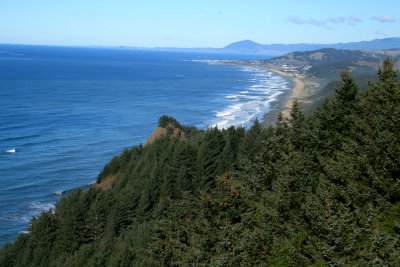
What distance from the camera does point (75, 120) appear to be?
8288 cm

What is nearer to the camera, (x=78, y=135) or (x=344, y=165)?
(x=344, y=165)

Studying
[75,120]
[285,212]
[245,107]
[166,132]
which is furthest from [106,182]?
[245,107]

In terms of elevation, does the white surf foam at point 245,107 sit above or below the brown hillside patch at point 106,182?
above

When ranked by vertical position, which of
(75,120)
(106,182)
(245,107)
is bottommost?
(106,182)

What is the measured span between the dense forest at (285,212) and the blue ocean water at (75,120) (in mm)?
12374

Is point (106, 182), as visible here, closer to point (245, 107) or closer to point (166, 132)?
point (166, 132)

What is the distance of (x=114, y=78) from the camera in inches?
6481

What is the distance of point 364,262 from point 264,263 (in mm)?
4029

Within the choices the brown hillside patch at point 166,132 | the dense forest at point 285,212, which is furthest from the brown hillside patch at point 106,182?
the brown hillside patch at point 166,132

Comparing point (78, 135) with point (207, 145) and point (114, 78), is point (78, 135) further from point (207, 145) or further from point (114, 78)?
point (114, 78)

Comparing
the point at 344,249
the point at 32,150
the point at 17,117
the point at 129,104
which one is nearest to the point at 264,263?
the point at 344,249

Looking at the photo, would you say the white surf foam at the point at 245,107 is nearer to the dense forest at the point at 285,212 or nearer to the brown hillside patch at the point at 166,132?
the brown hillside patch at the point at 166,132

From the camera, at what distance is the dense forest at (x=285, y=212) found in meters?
11.1

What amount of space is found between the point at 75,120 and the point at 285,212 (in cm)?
7650
